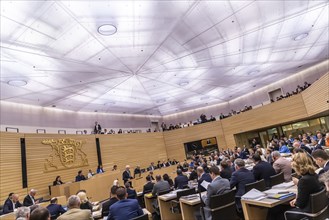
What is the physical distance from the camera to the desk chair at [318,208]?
9.02ft

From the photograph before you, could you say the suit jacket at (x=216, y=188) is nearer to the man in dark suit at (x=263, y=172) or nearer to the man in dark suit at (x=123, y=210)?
the man in dark suit at (x=263, y=172)

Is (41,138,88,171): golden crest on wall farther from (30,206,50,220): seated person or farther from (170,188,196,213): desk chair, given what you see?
(30,206,50,220): seated person

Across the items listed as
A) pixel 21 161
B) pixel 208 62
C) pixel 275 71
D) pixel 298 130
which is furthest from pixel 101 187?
pixel 298 130

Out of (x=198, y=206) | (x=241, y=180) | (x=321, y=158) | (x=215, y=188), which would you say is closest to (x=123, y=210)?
(x=215, y=188)

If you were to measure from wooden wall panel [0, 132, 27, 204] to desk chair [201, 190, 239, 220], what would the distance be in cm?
1012

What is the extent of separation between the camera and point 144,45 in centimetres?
885

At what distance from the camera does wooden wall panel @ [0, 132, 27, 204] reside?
10.2 meters

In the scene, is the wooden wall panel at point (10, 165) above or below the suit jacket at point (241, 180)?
above

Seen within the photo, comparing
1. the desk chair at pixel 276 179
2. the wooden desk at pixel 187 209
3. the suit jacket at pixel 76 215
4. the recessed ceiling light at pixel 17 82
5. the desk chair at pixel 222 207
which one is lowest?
the wooden desk at pixel 187 209

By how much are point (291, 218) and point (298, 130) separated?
17.8 m

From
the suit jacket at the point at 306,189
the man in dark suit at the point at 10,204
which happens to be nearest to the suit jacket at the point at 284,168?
the suit jacket at the point at 306,189

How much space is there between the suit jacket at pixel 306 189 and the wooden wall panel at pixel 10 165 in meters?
11.7

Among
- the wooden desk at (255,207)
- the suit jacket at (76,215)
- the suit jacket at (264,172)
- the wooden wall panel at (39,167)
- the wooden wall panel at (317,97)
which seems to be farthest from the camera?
the wooden wall panel at (317,97)

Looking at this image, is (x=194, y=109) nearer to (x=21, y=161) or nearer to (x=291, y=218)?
(x=21, y=161)
